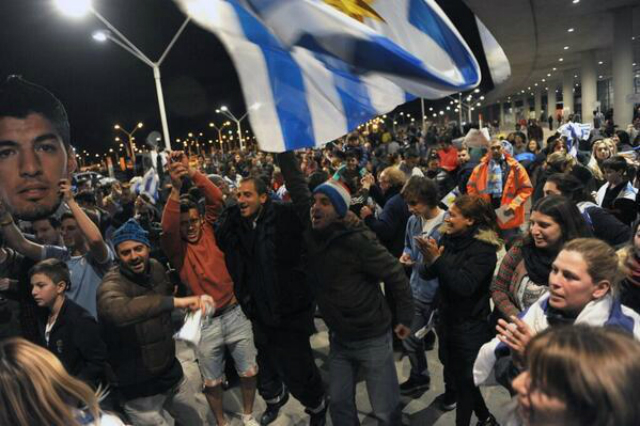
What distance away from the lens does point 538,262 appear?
307 cm

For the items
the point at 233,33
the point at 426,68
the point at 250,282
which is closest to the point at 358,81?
the point at 426,68

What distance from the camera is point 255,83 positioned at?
329 centimetres

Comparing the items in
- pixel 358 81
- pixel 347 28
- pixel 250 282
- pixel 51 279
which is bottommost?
pixel 250 282

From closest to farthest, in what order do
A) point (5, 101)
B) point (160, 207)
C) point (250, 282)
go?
point (5, 101), point (250, 282), point (160, 207)

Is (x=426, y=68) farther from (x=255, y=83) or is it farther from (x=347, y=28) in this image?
(x=255, y=83)

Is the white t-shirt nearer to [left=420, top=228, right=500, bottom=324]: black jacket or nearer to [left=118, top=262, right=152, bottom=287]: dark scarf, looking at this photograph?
[left=420, top=228, right=500, bottom=324]: black jacket

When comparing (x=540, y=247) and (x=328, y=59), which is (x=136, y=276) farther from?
(x=540, y=247)

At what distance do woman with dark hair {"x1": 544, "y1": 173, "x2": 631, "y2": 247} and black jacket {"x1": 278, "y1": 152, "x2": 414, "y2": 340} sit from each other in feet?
4.89

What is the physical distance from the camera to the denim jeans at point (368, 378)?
3.43 meters

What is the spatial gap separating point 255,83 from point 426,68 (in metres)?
1.12

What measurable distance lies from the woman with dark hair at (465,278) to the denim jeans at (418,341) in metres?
0.66

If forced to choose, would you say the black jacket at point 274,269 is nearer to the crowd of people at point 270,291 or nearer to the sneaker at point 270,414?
the crowd of people at point 270,291

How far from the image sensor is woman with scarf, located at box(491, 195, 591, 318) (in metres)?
3.05

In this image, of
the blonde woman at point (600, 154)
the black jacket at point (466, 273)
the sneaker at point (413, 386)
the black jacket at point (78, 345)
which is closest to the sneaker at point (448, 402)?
the sneaker at point (413, 386)
